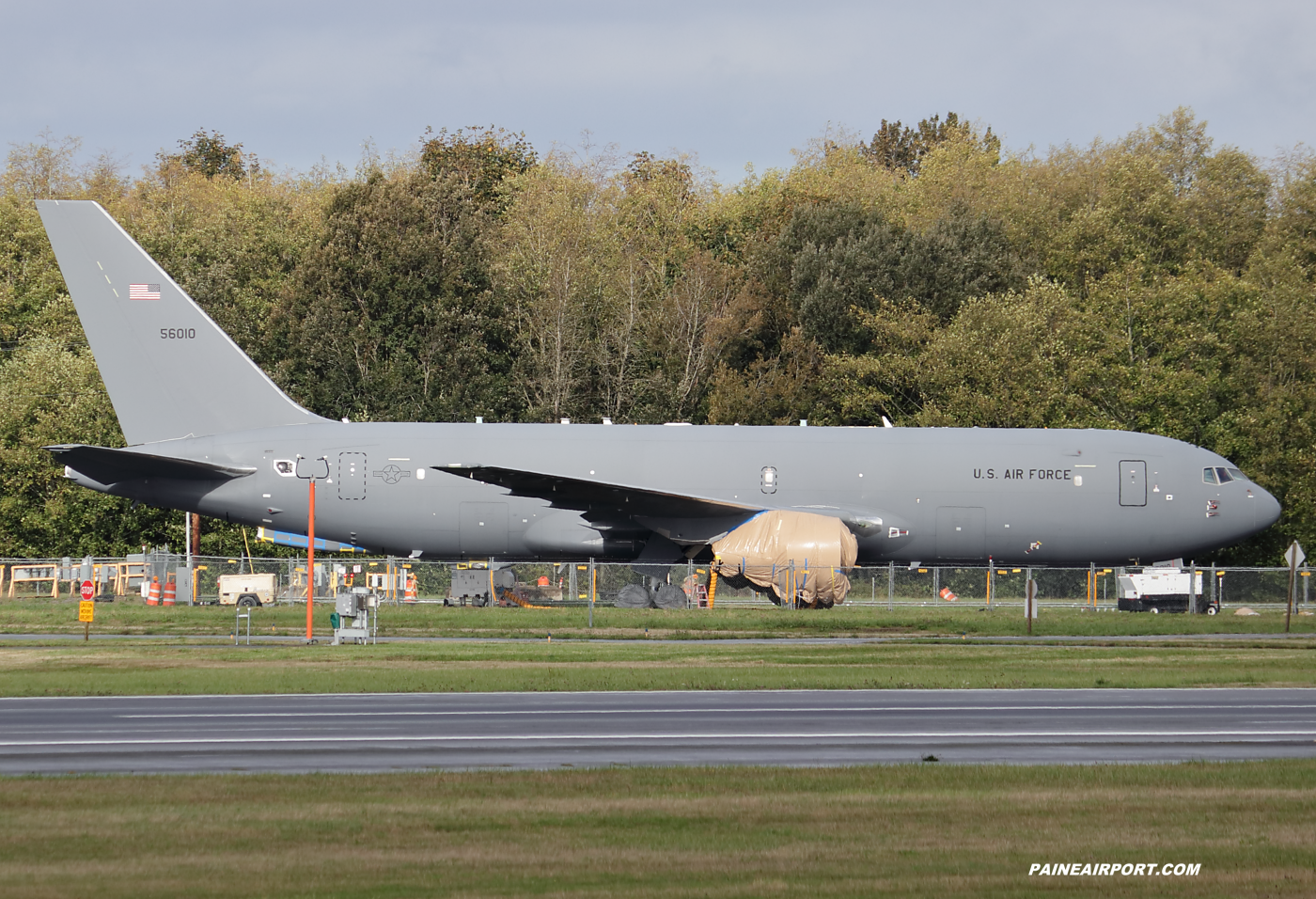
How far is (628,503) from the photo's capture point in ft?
119

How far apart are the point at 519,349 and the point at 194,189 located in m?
35.6

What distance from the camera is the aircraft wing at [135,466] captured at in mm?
35344

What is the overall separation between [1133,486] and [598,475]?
14.3 m

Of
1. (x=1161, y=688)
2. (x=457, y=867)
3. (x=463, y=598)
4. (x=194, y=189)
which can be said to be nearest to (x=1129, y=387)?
(x=463, y=598)

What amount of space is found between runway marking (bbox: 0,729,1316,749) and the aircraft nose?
896 inches

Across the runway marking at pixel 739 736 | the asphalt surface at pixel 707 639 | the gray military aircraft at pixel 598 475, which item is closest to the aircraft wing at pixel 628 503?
the gray military aircraft at pixel 598 475

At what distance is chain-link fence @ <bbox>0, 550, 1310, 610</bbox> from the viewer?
35.7 m

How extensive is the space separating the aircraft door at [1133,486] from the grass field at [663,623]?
3.80 metres

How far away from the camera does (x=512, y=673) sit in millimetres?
22875

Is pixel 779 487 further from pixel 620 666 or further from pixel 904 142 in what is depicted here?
pixel 904 142

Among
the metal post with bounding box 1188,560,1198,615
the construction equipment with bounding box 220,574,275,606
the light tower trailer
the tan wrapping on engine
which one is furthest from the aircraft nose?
the construction equipment with bounding box 220,574,275,606

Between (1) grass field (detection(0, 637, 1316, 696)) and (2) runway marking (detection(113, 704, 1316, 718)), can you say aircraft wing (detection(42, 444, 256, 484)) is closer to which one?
(1) grass field (detection(0, 637, 1316, 696))

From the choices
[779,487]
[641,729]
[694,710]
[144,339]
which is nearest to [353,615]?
[694,710]

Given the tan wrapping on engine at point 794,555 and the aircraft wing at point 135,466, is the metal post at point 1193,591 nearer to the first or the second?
the tan wrapping on engine at point 794,555
